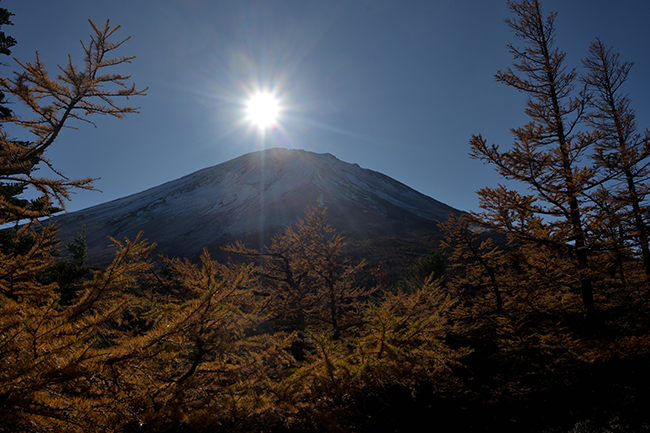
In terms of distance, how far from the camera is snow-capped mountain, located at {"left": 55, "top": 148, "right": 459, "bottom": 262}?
48906 millimetres

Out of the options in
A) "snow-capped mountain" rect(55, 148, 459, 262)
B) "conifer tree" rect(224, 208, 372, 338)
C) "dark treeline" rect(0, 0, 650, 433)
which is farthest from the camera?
"snow-capped mountain" rect(55, 148, 459, 262)

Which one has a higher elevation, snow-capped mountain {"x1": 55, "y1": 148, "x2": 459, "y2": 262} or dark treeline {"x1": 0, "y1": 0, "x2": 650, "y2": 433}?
snow-capped mountain {"x1": 55, "y1": 148, "x2": 459, "y2": 262}

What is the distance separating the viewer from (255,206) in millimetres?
61000

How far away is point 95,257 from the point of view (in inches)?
1780

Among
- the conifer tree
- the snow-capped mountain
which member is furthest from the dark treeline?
the snow-capped mountain

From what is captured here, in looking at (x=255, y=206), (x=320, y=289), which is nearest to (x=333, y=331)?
(x=320, y=289)

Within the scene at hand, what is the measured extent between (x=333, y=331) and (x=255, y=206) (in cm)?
5954

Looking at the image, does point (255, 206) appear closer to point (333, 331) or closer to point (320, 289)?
point (320, 289)

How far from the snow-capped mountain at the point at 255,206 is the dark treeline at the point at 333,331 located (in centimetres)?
3247

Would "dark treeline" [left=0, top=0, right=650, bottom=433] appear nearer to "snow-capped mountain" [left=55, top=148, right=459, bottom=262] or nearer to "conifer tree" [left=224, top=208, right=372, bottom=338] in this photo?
"conifer tree" [left=224, top=208, right=372, bottom=338]

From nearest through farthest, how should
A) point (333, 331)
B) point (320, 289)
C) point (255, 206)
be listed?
point (333, 331), point (320, 289), point (255, 206)

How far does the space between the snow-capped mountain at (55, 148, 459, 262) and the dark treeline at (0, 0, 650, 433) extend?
107 ft

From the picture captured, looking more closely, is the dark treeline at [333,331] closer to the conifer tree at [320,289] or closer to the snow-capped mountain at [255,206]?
the conifer tree at [320,289]

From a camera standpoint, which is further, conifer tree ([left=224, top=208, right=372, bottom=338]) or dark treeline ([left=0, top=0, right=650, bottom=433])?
conifer tree ([left=224, top=208, right=372, bottom=338])
